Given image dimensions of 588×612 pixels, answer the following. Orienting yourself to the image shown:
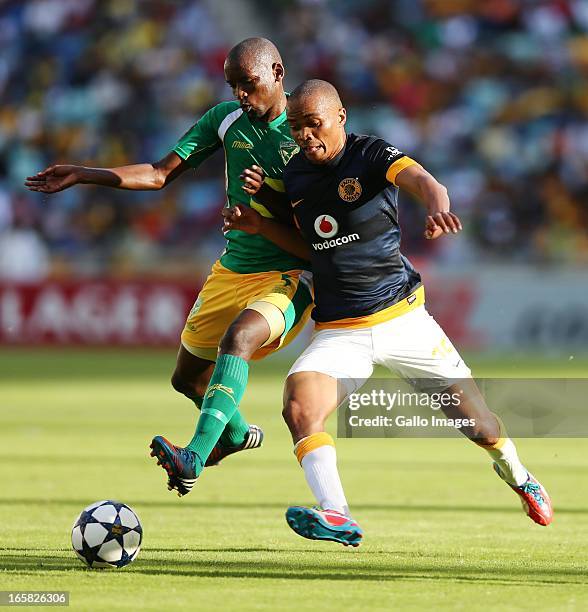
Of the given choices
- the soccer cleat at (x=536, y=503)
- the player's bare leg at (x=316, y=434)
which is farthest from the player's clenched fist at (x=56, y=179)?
the soccer cleat at (x=536, y=503)

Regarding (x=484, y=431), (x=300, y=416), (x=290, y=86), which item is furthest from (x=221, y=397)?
(x=290, y=86)

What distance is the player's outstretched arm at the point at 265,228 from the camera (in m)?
7.02

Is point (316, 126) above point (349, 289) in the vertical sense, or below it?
above

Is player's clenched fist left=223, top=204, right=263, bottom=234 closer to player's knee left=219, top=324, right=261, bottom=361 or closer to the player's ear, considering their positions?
player's knee left=219, top=324, right=261, bottom=361

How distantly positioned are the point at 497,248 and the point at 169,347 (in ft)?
18.8

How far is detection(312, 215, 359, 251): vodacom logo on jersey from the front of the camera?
6.54 metres

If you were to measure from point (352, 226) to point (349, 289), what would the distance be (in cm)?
33

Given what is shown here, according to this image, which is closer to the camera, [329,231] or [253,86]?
[329,231]

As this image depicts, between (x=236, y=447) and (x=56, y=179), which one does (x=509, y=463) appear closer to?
(x=236, y=447)

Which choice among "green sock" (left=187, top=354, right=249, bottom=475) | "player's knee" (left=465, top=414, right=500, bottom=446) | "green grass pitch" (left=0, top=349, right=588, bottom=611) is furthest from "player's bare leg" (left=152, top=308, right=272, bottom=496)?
"player's knee" (left=465, top=414, right=500, bottom=446)

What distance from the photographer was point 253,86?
278 inches

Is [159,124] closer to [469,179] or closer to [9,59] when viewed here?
[9,59]

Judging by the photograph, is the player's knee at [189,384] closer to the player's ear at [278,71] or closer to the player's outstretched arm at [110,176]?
the player's outstretched arm at [110,176]

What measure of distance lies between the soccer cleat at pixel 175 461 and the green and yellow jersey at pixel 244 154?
65.2 inches
